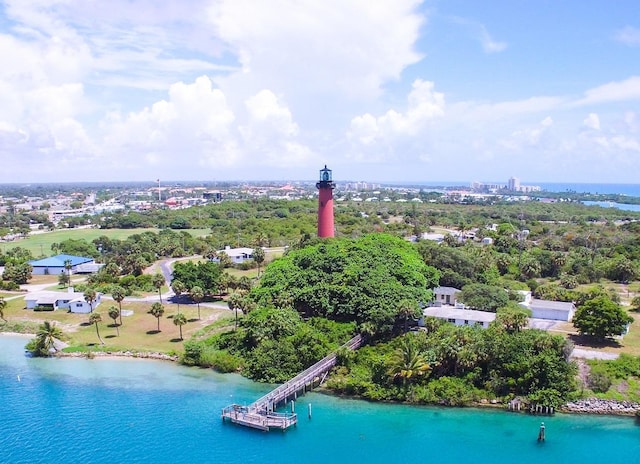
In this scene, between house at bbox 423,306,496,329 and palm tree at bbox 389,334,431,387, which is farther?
house at bbox 423,306,496,329

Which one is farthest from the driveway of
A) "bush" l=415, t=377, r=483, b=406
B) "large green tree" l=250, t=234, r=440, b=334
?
"large green tree" l=250, t=234, r=440, b=334

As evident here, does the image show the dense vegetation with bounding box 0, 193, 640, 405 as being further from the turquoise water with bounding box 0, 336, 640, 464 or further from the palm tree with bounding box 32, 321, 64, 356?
the palm tree with bounding box 32, 321, 64, 356

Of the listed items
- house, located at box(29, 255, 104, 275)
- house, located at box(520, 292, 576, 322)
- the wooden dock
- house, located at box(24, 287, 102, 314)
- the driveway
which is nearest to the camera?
the wooden dock

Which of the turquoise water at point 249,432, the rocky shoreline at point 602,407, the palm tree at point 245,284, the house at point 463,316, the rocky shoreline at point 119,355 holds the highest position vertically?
the palm tree at point 245,284

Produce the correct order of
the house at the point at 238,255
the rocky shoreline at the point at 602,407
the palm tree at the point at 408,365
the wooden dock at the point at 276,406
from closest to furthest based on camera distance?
1. the wooden dock at the point at 276,406
2. the rocky shoreline at the point at 602,407
3. the palm tree at the point at 408,365
4. the house at the point at 238,255

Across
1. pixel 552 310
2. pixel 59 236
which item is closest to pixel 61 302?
pixel 552 310

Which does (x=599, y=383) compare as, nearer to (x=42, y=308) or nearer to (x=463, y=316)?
(x=463, y=316)

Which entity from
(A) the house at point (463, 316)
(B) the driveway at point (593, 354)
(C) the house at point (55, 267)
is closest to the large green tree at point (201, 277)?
(C) the house at point (55, 267)

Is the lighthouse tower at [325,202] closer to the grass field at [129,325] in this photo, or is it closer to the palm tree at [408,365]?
the grass field at [129,325]
